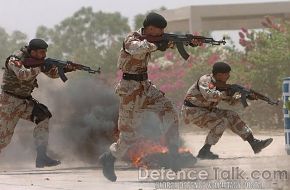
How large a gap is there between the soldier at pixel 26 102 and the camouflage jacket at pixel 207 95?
1513 mm

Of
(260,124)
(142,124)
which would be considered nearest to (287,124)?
(142,124)

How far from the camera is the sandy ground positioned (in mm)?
7570

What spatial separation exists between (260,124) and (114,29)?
138ft

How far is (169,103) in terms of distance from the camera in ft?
26.8

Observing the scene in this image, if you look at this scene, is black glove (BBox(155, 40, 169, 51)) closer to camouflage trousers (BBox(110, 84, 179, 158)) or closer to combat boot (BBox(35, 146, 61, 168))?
Answer: camouflage trousers (BBox(110, 84, 179, 158))

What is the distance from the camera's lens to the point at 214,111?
945cm

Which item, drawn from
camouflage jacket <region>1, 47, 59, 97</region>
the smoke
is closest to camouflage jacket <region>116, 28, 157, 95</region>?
camouflage jacket <region>1, 47, 59, 97</region>

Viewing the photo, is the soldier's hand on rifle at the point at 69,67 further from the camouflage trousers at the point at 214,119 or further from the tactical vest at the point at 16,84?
the camouflage trousers at the point at 214,119

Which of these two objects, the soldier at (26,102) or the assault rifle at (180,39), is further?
the soldier at (26,102)

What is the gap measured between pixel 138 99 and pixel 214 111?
1601 millimetres

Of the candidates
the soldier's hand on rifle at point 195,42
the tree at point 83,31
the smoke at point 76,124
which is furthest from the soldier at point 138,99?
the tree at point 83,31

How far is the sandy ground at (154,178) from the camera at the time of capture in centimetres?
757

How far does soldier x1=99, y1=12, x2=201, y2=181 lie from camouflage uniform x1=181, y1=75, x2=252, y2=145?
1096 millimetres

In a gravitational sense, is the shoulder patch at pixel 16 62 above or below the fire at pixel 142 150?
above
